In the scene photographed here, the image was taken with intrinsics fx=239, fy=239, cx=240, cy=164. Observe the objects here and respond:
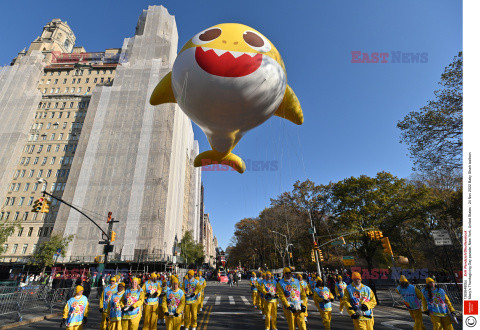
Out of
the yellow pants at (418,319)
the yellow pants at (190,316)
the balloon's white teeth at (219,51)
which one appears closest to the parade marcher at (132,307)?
the yellow pants at (190,316)

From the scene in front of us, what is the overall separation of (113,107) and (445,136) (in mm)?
41799

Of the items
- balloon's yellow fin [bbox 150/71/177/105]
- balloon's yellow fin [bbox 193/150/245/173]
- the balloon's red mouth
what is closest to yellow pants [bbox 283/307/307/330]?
balloon's yellow fin [bbox 193/150/245/173]

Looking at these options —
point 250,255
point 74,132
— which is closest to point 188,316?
point 250,255

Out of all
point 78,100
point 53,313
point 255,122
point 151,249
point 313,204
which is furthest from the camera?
point 78,100

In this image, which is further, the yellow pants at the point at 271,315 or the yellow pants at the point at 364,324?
the yellow pants at the point at 271,315

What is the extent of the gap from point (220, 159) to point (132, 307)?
420 cm

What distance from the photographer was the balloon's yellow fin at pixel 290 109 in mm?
5180

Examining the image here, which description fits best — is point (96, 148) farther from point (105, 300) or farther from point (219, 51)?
point (219, 51)

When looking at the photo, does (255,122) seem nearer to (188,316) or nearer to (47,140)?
(188,316)

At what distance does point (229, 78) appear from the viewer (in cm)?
361

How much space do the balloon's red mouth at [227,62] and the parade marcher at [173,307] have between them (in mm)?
5933

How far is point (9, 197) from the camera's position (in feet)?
131

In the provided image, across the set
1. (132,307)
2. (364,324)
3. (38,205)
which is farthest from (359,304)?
(38,205)

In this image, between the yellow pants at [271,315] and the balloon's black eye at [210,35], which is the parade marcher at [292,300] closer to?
the yellow pants at [271,315]
